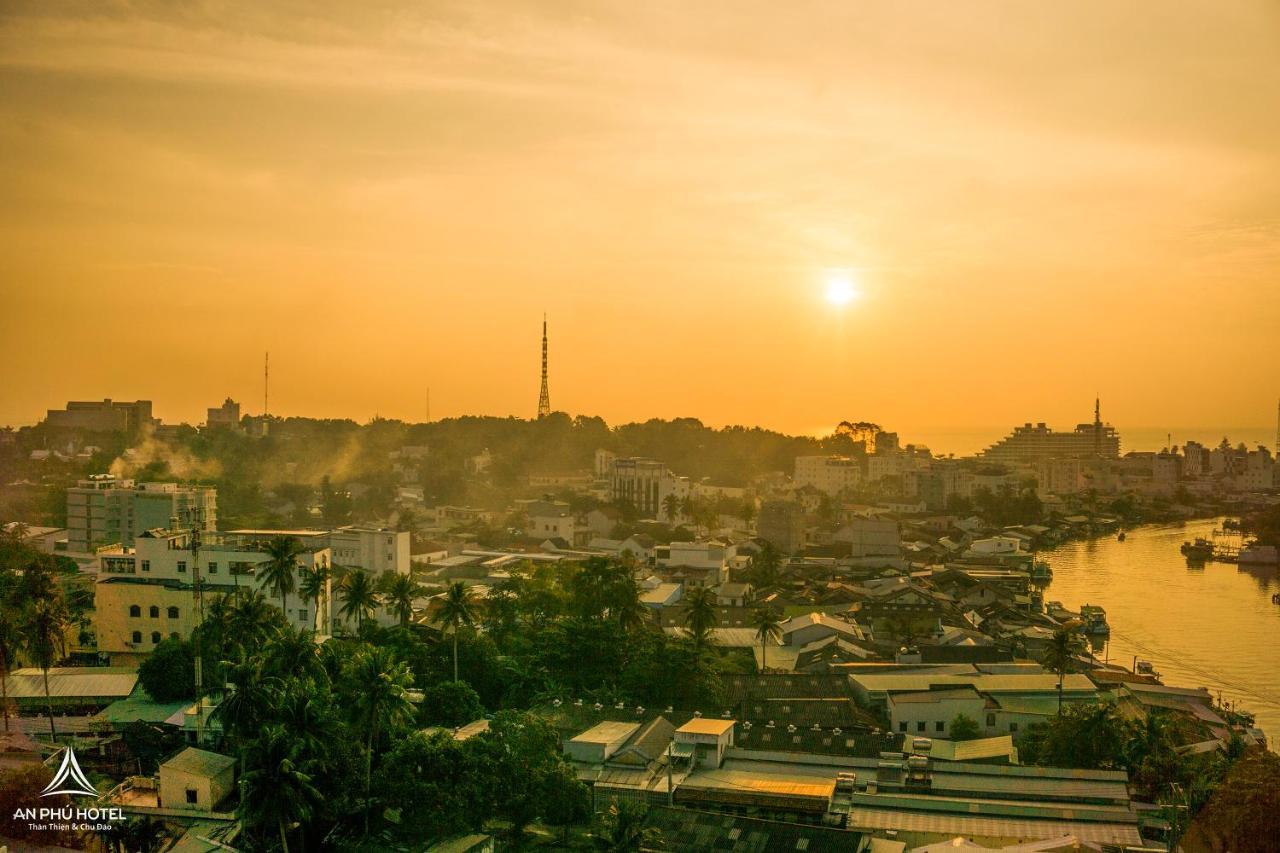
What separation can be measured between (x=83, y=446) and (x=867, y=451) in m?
29.6

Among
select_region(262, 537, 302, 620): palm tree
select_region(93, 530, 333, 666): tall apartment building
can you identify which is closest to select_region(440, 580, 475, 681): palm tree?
select_region(262, 537, 302, 620): palm tree

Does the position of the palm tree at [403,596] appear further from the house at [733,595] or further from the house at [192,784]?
the house at [733,595]

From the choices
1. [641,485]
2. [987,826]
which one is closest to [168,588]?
[987,826]

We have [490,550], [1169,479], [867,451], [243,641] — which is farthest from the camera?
A: [867,451]

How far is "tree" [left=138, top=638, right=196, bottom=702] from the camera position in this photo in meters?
9.40

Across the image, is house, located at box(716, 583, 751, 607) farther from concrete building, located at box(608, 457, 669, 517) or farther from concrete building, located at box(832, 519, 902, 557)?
concrete building, located at box(608, 457, 669, 517)

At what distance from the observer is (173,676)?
9.41m

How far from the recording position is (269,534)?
12.8 metres

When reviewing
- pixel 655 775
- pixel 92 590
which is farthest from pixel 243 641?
pixel 92 590

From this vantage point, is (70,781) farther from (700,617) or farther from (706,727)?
(700,617)

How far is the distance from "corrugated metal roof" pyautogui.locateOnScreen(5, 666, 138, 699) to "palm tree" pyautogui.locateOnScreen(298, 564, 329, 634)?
1.71 metres

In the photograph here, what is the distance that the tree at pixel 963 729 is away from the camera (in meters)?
9.34

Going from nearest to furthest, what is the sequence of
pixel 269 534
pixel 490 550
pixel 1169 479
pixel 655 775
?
pixel 655 775 < pixel 269 534 < pixel 490 550 < pixel 1169 479

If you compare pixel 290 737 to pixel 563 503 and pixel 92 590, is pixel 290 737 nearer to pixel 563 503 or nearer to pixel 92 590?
pixel 92 590
